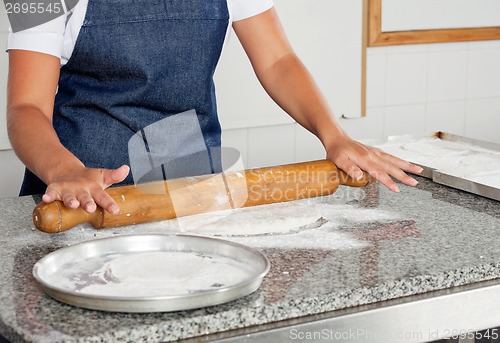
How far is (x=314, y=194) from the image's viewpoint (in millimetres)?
1491

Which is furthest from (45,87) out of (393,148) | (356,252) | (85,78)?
(393,148)

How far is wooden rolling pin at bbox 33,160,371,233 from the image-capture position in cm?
126

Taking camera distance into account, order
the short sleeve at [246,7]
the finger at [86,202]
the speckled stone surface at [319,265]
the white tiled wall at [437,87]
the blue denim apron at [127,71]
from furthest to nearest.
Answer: the white tiled wall at [437,87]
the short sleeve at [246,7]
the blue denim apron at [127,71]
the finger at [86,202]
the speckled stone surface at [319,265]

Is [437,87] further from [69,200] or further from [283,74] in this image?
[69,200]

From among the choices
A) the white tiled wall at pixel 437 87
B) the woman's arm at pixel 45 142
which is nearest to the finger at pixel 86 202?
the woman's arm at pixel 45 142

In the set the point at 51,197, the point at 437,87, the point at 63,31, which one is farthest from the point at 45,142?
the point at 437,87

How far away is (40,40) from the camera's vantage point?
5.06ft

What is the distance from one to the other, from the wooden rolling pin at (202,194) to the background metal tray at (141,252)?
0.37 feet

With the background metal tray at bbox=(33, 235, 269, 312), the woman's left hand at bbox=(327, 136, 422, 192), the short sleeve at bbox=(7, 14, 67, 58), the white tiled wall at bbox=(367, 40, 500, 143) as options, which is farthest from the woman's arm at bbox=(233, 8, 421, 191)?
the white tiled wall at bbox=(367, 40, 500, 143)

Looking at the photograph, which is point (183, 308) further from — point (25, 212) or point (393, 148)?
point (393, 148)

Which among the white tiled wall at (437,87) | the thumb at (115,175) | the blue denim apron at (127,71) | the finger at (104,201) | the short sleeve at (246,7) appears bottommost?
the white tiled wall at (437,87)

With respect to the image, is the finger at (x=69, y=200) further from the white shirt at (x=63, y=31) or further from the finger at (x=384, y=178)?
the finger at (x=384, y=178)

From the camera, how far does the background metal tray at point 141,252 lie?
962 mm

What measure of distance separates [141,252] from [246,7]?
81 centimetres
